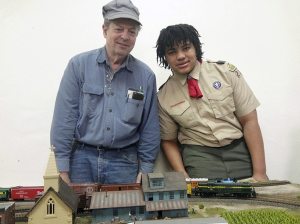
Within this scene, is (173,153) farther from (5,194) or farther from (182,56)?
(5,194)

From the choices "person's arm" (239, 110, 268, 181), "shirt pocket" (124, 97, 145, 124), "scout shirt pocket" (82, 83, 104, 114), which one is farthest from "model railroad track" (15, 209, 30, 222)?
"person's arm" (239, 110, 268, 181)

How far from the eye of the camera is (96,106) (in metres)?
3.14

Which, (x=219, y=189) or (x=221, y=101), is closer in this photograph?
(x=219, y=189)

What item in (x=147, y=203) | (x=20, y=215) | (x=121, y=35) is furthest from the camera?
(x=121, y=35)

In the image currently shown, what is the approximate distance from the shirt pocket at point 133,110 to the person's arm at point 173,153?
59 cm

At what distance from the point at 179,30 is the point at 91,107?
43.3 inches

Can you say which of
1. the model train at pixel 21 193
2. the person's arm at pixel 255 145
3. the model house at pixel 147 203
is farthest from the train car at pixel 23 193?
the person's arm at pixel 255 145

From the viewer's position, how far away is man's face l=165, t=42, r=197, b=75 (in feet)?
10.5

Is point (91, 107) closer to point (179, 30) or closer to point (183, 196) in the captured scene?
point (179, 30)

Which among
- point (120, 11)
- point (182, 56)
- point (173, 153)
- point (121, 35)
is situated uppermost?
point (120, 11)

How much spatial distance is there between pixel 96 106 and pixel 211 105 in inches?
44.4

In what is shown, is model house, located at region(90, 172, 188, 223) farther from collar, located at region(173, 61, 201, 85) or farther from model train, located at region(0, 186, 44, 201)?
collar, located at region(173, 61, 201, 85)

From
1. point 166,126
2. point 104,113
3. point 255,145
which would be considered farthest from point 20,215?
point 255,145

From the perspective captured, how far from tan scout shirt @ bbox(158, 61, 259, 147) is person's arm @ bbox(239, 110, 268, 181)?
0.07 metres
